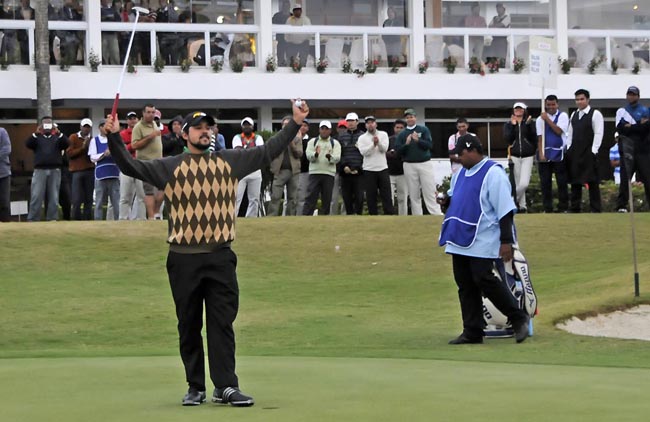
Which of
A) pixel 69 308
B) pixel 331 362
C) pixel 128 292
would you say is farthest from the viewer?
pixel 128 292

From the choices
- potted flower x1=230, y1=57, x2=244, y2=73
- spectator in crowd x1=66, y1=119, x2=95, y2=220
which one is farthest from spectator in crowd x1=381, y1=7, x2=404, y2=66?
spectator in crowd x1=66, y1=119, x2=95, y2=220

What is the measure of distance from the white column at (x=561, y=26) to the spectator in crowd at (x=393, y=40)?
517 centimetres

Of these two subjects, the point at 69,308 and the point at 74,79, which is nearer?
the point at 69,308

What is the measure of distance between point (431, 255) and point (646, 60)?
24232 millimetres

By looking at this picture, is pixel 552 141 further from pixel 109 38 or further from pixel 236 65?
pixel 109 38

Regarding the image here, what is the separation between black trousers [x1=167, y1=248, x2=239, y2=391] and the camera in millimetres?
8523

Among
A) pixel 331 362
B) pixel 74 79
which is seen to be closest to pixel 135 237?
pixel 331 362

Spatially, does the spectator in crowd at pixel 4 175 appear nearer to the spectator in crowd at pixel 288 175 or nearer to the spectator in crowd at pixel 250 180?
the spectator in crowd at pixel 250 180

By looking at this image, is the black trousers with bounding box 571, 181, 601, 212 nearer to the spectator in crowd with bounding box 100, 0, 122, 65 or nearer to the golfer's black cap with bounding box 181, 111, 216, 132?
the golfer's black cap with bounding box 181, 111, 216, 132

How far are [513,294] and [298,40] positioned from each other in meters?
26.9

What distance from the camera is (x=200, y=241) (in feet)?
28.0

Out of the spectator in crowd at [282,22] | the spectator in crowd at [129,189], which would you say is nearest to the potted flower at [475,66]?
the spectator in crowd at [282,22]

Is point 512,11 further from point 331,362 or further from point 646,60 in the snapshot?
point 331,362

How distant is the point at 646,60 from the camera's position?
4200cm
